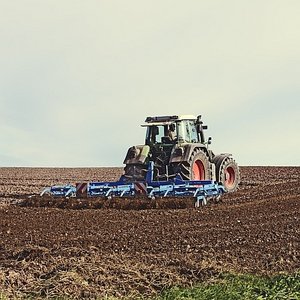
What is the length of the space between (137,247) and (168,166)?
7.48m

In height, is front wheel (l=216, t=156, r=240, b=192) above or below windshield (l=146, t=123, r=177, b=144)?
below

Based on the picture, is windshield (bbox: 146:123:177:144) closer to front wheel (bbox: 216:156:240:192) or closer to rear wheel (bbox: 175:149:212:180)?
rear wheel (bbox: 175:149:212:180)

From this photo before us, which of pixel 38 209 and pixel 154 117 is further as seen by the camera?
pixel 154 117

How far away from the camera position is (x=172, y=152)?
15570mm

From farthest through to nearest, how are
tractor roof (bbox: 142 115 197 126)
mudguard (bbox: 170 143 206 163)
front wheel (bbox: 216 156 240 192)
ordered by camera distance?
front wheel (bbox: 216 156 240 192)
tractor roof (bbox: 142 115 197 126)
mudguard (bbox: 170 143 206 163)

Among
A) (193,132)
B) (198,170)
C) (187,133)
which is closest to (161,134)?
(187,133)

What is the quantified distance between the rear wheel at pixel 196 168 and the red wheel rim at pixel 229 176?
122 cm

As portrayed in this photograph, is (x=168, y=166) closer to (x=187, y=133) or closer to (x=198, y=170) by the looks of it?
(x=198, y=170)

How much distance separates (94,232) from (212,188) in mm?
4877

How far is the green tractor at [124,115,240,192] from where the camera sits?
15523 mm

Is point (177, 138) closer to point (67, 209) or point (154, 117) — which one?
point (154, 117)

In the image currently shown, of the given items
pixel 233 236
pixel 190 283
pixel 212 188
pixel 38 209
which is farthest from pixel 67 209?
pixel 190 283

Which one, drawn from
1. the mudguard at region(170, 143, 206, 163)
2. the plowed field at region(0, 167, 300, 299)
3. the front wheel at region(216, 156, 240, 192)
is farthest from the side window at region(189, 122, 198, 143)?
the plowed field at region(0, 167, 300, 299)

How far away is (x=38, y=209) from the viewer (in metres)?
13.9
